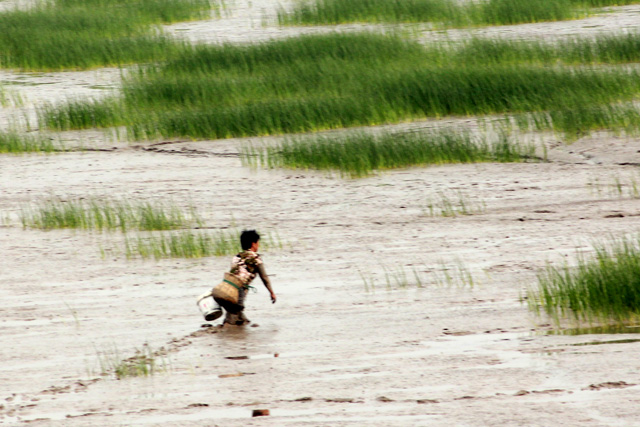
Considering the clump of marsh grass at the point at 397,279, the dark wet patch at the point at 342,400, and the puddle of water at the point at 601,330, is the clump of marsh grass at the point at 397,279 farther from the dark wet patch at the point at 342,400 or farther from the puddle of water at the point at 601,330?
the dark wet patch at the point at 342,400

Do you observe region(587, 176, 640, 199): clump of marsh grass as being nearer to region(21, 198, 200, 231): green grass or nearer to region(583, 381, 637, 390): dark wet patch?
region(21, 198, 200, 231): green grass

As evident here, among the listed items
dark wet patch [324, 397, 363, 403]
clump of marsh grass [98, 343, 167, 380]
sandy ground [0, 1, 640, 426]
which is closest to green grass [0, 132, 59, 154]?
sandy ground [0, 1, 640, 426]

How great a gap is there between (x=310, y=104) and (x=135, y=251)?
6.17 metres

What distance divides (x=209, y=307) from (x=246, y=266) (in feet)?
1.51

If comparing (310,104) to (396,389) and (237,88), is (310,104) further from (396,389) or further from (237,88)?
(396,389)

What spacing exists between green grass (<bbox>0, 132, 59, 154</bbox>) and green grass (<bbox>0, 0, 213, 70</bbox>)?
6.16m

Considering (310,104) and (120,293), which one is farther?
(310,104)

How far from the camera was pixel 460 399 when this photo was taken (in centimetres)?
536

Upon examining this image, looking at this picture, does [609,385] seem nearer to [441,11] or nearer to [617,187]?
[617,187]

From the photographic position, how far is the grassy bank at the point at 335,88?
15.0 meters

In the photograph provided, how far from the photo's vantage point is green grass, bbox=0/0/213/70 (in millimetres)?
21266

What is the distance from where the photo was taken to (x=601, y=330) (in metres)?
6.57

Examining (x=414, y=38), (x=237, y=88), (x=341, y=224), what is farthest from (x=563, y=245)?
(x=414, y=38)

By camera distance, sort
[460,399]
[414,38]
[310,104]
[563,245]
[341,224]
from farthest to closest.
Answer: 1. [414,38]
2. [310,104]
3. [341,224]
4. [563,245]
5. [460,399]
